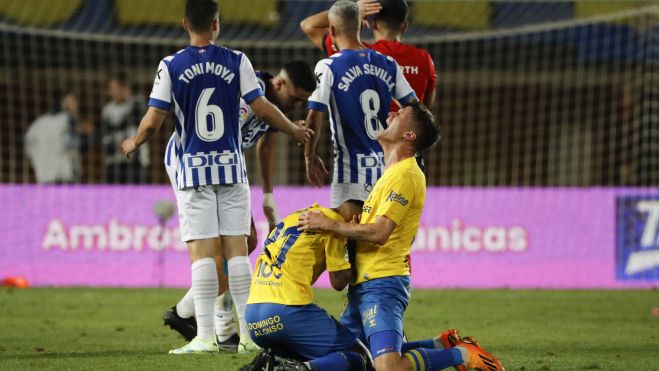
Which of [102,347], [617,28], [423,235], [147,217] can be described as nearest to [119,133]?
[147,217]

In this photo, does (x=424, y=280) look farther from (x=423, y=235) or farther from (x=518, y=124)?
(x=518, y=124)

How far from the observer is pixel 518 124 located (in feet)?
58.7

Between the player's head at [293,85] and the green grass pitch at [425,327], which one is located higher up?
the player's head at [293,85]

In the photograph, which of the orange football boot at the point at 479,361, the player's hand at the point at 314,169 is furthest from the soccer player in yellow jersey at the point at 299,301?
the player's hand at the point at 314,169

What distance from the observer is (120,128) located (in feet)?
44.8

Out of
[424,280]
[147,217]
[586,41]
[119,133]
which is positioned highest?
[586,41]

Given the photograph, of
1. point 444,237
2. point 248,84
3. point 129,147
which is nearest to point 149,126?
point 129,147

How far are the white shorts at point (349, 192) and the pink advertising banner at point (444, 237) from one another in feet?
18.6

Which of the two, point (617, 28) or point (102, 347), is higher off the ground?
point (617, 28)

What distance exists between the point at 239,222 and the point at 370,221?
4.76 ft

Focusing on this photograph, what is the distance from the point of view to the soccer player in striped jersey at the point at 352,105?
6.94 metres

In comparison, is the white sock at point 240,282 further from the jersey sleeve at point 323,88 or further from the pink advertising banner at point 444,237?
the pink advertising banner at point 444,237

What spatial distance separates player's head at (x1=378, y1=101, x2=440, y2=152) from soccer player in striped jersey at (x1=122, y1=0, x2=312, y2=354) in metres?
1.01

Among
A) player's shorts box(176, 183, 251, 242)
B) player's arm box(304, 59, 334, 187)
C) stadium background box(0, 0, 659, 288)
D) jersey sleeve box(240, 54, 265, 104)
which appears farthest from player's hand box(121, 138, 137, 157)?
stadium background box(0, 0, 659, 288)
